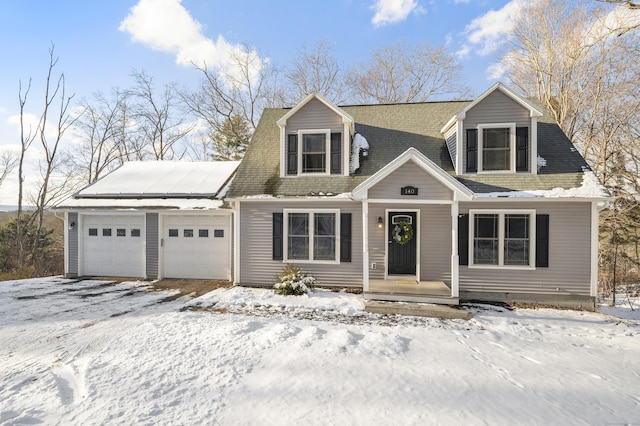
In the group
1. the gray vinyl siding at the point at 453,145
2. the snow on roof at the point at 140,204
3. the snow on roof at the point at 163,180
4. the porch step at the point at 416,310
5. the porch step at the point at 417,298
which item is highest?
the gray vinyl siding at the point at 453,145

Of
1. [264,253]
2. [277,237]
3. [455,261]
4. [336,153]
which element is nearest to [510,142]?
[455,261]

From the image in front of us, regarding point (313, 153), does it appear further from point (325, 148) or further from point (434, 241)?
point (434, 241)

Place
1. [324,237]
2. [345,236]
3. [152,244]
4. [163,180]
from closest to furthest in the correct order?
[345,236], [324,237], [152,244], [163,180]

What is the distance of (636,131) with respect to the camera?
11.6m

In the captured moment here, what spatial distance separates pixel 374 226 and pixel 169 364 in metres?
6.00

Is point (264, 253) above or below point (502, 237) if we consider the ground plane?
below

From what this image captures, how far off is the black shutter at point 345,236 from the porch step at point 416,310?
1.85 meters

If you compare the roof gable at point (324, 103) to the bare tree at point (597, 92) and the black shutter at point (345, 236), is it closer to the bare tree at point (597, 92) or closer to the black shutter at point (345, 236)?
the black shutter at point (345, 236)

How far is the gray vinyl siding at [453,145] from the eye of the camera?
8.56 metres

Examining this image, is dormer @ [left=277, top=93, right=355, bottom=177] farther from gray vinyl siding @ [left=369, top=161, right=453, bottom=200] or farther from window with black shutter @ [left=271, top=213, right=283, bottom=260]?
gray vinyl siding @ [left=369, top=161, right=453, bottom=200]

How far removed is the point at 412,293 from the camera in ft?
23.1

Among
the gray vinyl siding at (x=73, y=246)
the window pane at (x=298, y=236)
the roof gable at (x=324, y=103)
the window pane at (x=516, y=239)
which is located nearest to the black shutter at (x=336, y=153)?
the roof gable at (x=324, y=103)

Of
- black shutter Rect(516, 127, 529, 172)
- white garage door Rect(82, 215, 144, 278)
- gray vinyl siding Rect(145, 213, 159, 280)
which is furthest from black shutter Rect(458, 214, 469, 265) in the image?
white garage door Rect(82, 215, 144, 278)

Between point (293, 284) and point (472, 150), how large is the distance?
640 cm
